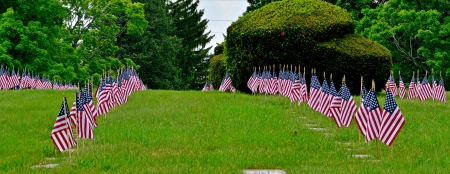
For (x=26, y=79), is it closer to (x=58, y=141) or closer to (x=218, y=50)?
(x=218, y=50)

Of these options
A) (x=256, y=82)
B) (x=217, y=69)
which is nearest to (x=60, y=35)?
(x=217, y=69)

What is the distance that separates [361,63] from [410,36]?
56.0ft

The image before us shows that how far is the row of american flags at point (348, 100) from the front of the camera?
1121 centimetres

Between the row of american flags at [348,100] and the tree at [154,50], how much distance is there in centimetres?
3376

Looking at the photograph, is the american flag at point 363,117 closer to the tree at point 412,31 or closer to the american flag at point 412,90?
the american flag at point 412,90

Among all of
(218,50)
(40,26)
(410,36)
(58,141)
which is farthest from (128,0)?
(58,141)

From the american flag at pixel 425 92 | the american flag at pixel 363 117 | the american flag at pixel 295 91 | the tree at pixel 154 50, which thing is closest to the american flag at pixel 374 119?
the american flag at pixel 363 117

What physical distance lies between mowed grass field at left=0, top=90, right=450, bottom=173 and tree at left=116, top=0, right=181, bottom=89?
40.3 meters

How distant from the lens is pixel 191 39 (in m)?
78.0

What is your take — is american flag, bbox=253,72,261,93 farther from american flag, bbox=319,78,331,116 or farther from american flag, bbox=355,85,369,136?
american flag, bbox=355,85,369,136

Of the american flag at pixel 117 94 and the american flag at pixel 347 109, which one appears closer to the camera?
the american flag at pixel 347 109

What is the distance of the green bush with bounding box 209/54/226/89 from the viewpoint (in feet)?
117

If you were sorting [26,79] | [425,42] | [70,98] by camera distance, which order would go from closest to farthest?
[70,98] → [26,79] → [425,42]

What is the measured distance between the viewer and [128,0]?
51000 millimetres
